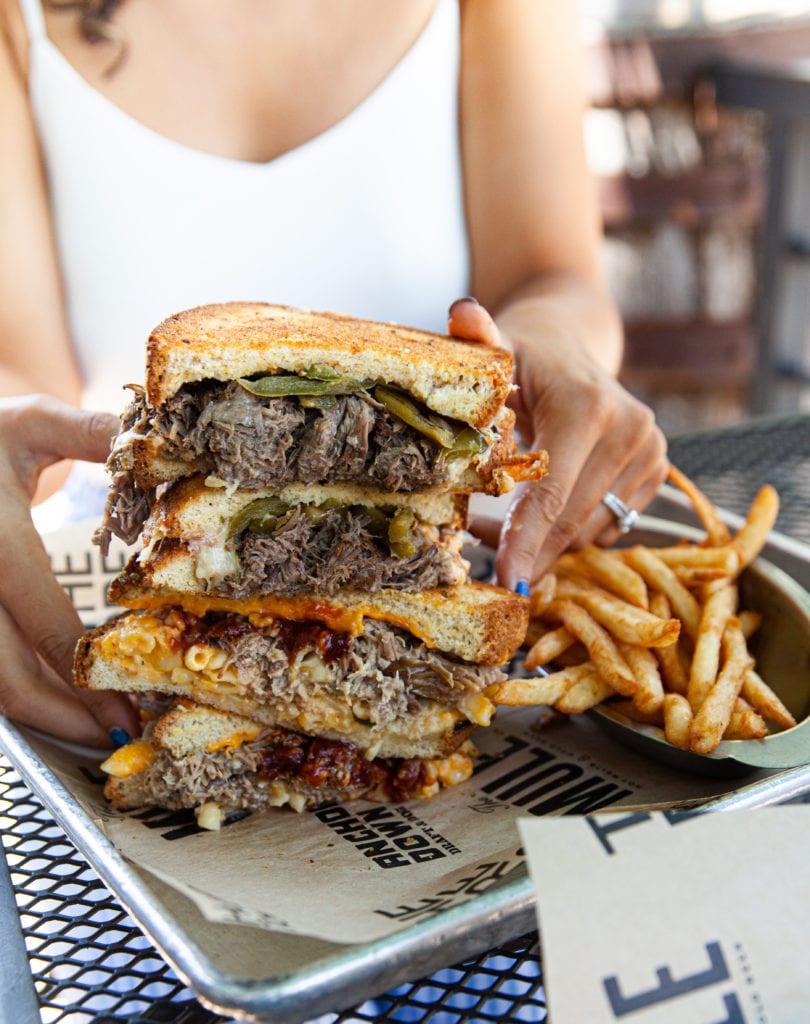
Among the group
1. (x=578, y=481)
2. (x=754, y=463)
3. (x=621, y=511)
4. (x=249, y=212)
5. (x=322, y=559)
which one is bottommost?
(x=754, y=463)

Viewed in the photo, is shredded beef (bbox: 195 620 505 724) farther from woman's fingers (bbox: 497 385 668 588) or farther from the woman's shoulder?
the woman's shoulder

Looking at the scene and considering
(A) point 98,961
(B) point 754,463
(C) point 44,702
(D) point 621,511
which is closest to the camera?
(A) point 98,961

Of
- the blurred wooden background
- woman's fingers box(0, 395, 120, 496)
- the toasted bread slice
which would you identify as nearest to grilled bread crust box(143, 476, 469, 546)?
the toasted bread slice

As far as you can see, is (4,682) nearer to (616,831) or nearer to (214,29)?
(616,831)

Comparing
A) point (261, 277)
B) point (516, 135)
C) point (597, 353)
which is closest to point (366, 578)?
point (597, 353)

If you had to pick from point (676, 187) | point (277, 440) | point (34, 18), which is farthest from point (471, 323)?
point (676, 187)

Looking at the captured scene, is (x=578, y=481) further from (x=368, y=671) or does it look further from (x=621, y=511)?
(x=368, y=671)

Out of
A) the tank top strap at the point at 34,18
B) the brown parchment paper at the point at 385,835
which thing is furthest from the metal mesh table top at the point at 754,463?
the tank top strap at the point at 34,18

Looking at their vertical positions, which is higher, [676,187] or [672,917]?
[676,187]
